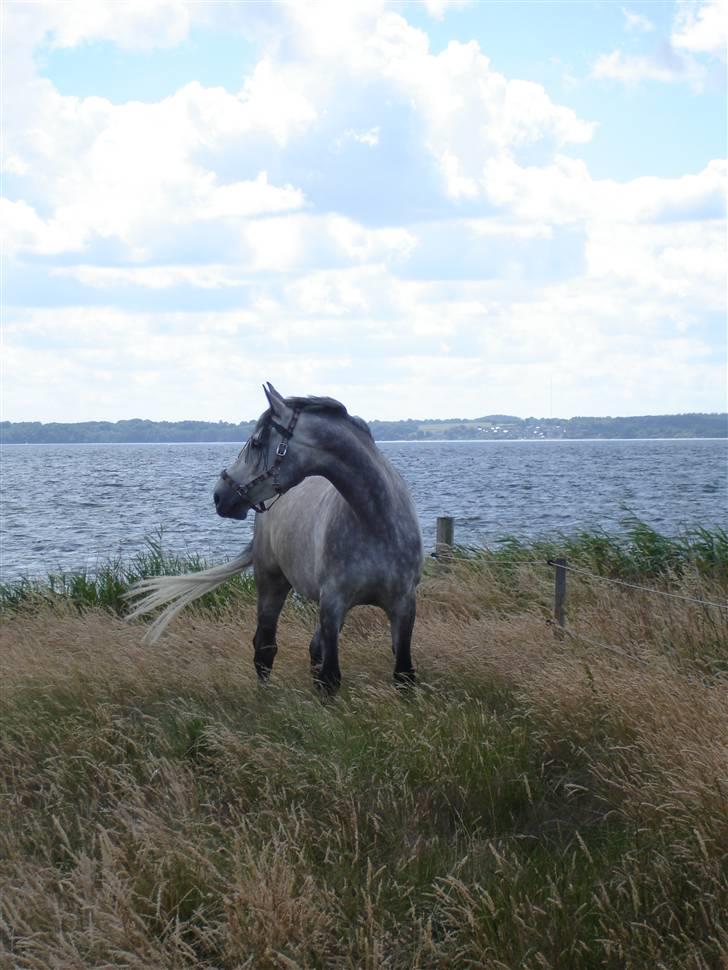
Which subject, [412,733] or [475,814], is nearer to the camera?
[475,814]

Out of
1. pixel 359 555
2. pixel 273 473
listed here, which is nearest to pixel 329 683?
pixel 359 555

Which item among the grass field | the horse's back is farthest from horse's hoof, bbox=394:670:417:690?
the horse's back

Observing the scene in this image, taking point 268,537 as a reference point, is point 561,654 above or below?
below

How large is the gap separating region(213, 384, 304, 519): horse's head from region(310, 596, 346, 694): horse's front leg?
0.90 metres

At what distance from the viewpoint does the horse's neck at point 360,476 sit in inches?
249

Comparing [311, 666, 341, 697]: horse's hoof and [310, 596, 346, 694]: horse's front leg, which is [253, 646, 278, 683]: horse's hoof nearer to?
[310, 596, 346, 694]: horse's front leg

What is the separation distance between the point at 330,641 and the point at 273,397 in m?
1.62

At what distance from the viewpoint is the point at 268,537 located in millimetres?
8062

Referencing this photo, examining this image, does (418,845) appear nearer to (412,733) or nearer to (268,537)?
(412,733)

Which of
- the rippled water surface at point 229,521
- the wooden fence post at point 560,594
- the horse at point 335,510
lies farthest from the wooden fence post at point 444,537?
the horse at point 335,510

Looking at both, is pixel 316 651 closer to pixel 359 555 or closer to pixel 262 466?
pixel 359 555

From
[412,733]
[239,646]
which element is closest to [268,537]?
[239,646]

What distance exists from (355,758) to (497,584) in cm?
610

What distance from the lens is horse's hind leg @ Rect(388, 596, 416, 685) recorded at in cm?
667
